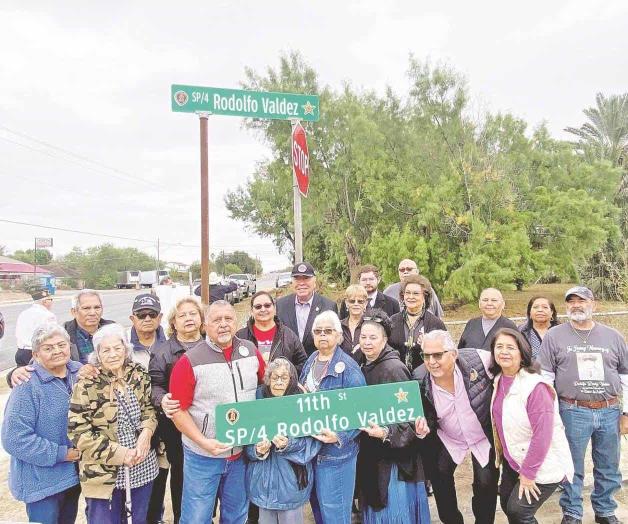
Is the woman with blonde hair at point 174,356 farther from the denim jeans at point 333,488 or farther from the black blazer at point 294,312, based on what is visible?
the denim jeans at point 333,488

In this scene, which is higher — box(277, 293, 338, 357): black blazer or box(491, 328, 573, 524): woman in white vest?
box(277, 293, 338, 357): black blazer

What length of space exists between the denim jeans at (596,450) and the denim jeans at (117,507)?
3.12m

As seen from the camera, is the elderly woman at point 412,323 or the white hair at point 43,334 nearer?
the white hair at point 43,334

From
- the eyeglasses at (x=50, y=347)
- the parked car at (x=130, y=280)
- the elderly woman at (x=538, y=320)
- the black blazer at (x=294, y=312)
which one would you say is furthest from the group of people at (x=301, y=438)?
the parked car at (x=130, y=280)

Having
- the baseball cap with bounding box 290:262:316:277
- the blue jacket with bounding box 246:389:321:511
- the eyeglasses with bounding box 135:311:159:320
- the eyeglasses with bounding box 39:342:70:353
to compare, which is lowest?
the blue jacket with bounding box 246:389:321:511

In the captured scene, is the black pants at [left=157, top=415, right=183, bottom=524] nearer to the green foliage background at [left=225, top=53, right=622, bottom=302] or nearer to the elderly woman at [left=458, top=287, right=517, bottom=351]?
the elderly woman at [left=458, top=287, right=517, bottom=351]

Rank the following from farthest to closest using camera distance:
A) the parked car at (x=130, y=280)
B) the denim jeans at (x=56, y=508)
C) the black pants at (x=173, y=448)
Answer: the parked car at (x=130, y=280)
the black pants at (x=173, y=448)
the denim jeans at (x=56, y=508)

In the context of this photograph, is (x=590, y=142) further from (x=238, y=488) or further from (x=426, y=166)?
(x=238, y=488)

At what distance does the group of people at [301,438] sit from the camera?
2785mm

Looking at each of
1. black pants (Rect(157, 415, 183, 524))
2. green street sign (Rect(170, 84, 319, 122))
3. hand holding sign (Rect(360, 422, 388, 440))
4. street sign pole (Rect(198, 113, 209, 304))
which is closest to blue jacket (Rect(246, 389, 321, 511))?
hand holding sign (Rect(360, 422, 388, 440))

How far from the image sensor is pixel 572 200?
16.1m

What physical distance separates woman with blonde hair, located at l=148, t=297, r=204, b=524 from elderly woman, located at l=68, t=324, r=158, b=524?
200mm

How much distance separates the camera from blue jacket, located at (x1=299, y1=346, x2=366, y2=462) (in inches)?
118

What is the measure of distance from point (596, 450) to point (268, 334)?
2747 mm
